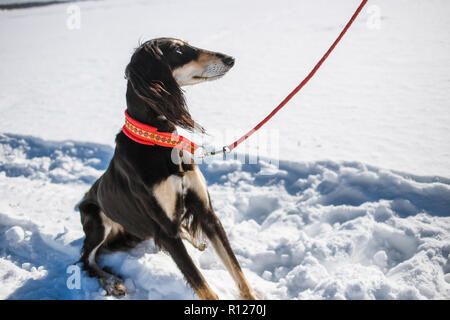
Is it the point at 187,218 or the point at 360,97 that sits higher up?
the point at 360,97

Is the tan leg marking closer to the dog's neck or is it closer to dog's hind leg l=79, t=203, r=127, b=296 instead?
the dog's neck

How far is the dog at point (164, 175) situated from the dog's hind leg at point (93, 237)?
0.05 meters

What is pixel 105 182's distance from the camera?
89.4 inches

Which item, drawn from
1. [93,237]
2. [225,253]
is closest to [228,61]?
[225,253]

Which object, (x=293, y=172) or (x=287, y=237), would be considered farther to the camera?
(x=293, y=172)

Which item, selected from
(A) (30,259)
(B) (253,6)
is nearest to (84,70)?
(A) (30,259)

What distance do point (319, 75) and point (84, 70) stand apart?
5.40 meters

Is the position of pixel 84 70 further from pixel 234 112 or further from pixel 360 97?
pixel 360 97

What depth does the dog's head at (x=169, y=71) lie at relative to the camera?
6.23 ft

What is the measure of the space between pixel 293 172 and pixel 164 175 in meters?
1.79

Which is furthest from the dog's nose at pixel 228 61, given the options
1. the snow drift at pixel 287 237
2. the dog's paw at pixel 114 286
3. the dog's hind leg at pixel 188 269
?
the dog's paw at pixel 114 286

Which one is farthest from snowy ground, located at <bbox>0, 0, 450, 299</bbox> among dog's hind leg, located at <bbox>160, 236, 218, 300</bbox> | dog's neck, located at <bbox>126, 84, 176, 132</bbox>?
dog's neck, located at <bbox>126, 84, 176, 132</bbox>

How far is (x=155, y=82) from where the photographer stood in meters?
1.92

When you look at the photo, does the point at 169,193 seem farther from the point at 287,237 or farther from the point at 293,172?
the point at 293,172
